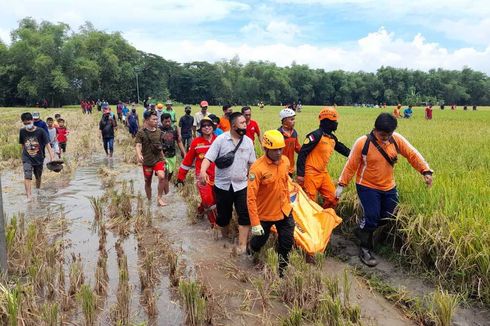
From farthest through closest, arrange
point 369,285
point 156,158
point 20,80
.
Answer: point 20,80, point 156,158, point 369,285

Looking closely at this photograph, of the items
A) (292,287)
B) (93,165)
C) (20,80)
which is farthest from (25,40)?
(292,287)

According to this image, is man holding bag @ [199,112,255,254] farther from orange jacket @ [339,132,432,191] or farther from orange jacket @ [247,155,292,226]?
orange jacket @ [339,132,432,191]

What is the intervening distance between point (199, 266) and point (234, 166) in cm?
126

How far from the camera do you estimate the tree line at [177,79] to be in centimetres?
6762

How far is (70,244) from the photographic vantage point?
18.0 feet

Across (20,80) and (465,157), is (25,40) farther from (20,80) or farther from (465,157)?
(465,157)

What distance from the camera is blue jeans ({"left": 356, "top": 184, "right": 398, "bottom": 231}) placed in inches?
185

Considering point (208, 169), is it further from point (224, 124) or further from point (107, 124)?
point (107, 124)

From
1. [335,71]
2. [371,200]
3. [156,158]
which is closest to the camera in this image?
[371,200]

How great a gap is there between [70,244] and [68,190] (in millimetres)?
3858

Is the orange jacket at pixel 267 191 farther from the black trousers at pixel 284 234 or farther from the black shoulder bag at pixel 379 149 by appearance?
the black shoulder bag at pixel 379 149

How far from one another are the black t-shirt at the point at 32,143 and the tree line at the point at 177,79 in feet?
205

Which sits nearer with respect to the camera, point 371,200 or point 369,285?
point 369,285

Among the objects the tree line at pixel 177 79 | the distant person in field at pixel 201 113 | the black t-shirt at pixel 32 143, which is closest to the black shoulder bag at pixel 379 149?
the distant person in field at pixel 201 113
